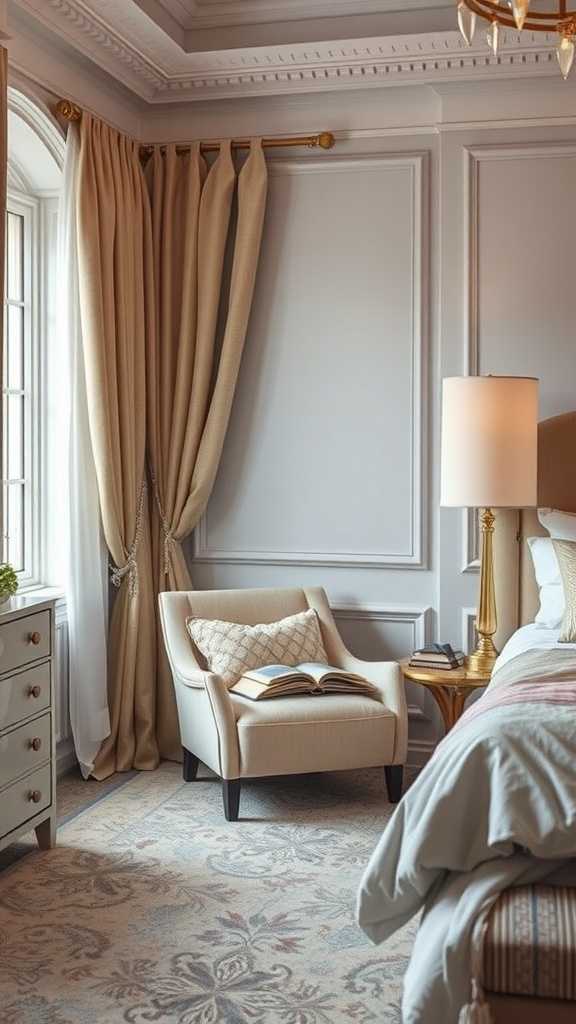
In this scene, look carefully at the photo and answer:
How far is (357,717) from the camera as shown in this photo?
12.7 feet

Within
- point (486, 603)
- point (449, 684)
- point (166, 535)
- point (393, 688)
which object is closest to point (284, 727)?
point (393, 688)

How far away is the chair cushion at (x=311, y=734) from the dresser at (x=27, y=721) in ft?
2.21

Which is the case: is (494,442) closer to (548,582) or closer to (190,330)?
(548,582)

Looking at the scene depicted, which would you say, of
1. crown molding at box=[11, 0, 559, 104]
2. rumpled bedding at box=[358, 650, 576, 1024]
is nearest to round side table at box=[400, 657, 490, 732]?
rumpled bedding at box=[358, 650, 576, 1024]

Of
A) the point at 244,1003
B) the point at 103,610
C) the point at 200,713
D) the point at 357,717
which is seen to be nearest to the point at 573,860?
the point at 244,1003

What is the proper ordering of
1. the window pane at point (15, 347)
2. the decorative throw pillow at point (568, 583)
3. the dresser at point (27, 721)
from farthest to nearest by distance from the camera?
1. the window pane at point (15, 347)
2. the decorative throw pillow at point (568, 583)
3. the dresser at point (27, 721)

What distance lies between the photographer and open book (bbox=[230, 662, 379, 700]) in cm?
394

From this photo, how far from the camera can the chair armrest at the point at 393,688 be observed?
12.9 ft

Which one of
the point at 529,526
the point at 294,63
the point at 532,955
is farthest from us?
the point at 294,63

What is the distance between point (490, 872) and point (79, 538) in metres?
2.51

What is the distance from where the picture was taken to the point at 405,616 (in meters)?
4.58

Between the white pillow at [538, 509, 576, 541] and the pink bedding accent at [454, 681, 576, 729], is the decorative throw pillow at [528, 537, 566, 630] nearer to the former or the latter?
the white pillow at [538, 509, 576, 541]

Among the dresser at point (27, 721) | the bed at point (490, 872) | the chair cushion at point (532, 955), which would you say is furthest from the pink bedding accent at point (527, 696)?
the dresser at point (27, 721)

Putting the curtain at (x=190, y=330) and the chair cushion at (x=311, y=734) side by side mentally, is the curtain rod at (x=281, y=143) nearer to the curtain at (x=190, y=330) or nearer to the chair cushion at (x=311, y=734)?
the curtain at (x=190, y=330)
